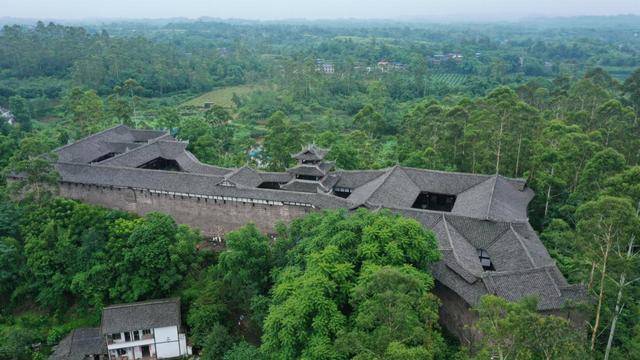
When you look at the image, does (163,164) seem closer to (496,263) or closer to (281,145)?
(281,145)

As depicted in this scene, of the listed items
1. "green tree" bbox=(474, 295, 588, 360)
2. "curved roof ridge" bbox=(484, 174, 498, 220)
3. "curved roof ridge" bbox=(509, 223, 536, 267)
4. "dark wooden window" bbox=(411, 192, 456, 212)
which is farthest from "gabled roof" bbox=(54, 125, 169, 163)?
"green tree" bbox=(474, 295, 588, 360)

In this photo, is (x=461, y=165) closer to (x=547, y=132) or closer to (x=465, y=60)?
(x=547, y=132)

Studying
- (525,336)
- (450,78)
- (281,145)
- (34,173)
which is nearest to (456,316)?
(525,336)

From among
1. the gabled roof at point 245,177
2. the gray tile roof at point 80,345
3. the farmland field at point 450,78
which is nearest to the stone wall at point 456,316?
the gabled roof at point 245,177

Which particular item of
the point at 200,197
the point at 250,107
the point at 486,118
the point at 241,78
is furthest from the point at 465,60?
the point at 200,197

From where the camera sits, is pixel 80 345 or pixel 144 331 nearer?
pixel 144 331

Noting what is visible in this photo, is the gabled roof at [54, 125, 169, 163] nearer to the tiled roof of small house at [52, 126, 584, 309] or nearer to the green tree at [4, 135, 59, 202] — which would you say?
the tiled roof of small house at [52, 126, 584, 309]
